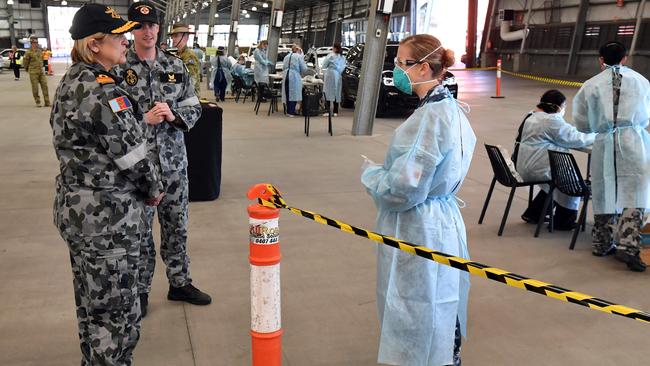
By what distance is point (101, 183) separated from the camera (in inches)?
101

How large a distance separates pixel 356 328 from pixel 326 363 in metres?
0.48

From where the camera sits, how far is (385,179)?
267cm

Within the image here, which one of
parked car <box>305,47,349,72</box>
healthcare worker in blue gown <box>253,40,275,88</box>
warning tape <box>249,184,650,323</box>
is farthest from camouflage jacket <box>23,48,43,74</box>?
warning tape <box>249,184,650,323</box>

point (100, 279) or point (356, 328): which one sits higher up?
point (100, 279)

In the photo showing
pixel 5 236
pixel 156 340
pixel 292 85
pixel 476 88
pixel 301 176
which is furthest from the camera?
pixel 476 88

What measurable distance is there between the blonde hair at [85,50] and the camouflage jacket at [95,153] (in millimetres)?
35

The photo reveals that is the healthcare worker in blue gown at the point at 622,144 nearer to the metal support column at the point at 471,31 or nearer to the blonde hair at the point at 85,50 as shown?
the blonde hair at the point at 85,50

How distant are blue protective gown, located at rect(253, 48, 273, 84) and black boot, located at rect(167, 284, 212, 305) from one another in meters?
14.0

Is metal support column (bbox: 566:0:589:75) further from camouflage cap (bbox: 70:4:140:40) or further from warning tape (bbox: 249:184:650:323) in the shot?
camouflage cap (bbox: 70:4:140:40)

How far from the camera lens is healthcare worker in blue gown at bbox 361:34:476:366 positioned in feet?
8.50

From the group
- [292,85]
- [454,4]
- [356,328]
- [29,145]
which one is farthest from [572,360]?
[454,4]

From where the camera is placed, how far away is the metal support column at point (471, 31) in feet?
119

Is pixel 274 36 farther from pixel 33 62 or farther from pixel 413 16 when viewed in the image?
pixel 413 16

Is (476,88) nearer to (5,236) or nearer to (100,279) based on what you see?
(5,236)
